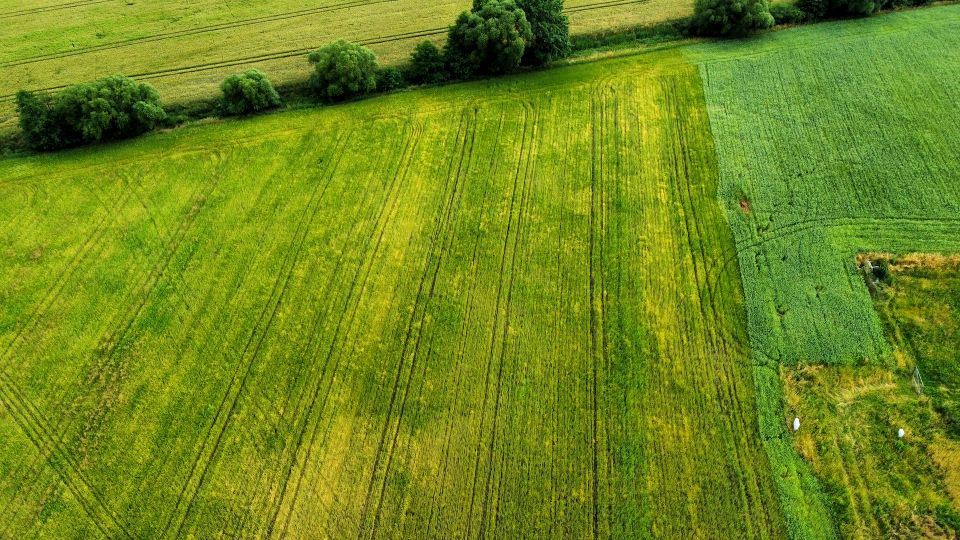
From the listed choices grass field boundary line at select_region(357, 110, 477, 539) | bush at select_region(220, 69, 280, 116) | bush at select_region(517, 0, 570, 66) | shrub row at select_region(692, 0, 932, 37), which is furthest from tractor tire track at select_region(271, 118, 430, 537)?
shrub row at select_region(692, 0, 932, 37)

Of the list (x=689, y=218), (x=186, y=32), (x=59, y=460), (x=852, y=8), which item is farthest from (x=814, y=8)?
(x=59, y=460)

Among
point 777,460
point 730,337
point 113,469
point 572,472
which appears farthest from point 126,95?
point 777,460

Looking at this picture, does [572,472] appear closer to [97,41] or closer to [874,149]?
[874,149]

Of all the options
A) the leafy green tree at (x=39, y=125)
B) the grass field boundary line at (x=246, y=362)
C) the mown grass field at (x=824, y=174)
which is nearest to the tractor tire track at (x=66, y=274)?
the leafy green tree at (x=39, y=125)

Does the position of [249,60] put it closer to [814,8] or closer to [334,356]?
[334,356]

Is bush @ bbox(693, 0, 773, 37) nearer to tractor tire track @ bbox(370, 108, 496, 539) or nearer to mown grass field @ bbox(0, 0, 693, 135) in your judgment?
mown grass field @ bbox(0, 0, 693, 135)

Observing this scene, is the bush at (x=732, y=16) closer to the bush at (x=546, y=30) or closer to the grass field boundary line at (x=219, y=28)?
→ the grass field boundary line at (x=219, y=28)
